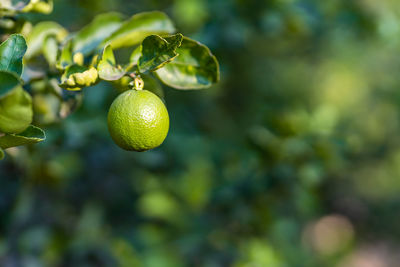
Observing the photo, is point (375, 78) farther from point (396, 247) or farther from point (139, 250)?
point (139, 250)

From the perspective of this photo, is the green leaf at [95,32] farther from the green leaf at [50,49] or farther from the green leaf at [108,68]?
the green leaf at [108,68]

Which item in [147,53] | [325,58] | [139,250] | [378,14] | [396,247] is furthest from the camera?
[396,247]

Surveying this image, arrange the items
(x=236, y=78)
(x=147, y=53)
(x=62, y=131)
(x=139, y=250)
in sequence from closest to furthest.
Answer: (x=147, y=53)
(x=62, y=131)
(x=139, y=250)
(x=236, y=78)

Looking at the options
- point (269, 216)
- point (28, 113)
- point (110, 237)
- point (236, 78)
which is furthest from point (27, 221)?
point (236, 78)

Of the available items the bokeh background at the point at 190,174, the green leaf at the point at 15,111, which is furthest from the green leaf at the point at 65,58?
the bokeh background at the point at 190,174

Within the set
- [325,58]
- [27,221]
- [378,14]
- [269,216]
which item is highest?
[378,14]

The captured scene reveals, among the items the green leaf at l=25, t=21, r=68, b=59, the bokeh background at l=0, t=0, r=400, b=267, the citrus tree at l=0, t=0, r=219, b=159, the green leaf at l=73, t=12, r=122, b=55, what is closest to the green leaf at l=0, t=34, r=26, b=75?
the citrus tree at l=0, t=0, r=219, b=159

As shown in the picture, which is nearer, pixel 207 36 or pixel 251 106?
pixel 207 36

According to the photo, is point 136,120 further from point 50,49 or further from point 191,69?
point 50,49
